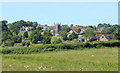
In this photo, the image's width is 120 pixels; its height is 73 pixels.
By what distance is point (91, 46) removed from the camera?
4731 cm

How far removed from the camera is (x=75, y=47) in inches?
1777

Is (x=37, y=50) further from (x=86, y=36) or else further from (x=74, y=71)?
(x=86, y=36)

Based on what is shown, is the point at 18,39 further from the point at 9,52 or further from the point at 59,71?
the point at 59,71

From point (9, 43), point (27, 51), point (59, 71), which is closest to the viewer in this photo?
point (59, 71)

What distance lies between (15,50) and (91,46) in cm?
1592

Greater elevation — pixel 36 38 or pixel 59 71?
pixel 59 71

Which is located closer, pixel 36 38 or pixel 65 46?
pixel 65 46

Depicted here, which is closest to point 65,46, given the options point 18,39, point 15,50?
point 15,50

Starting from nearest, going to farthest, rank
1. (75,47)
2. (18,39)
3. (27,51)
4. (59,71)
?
(59,71) → (27,51) → (75,47) → (18,39)

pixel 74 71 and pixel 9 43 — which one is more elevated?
pixel 74 71

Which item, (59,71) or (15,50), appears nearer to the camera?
(59,71)

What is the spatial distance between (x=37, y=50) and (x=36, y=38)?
3492 inches

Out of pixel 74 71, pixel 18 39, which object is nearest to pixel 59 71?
pixel 74 71

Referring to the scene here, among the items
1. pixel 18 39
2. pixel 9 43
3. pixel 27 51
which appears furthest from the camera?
pixel 18 39
